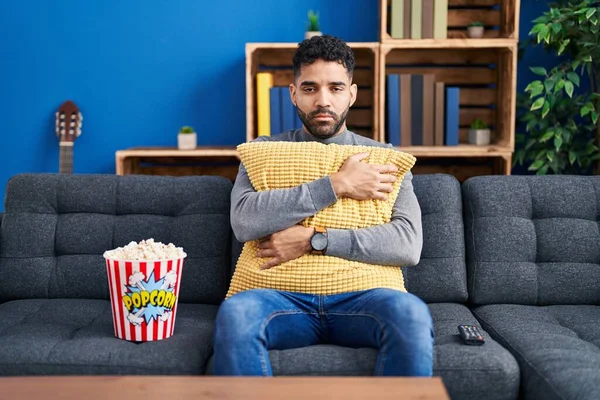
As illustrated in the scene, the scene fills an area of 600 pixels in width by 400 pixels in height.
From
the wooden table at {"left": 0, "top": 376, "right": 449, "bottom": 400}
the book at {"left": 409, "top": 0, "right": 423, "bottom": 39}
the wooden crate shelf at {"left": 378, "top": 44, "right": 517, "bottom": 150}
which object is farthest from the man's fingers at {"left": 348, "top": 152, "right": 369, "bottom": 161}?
the wooden crate shelf at {"left": 378, "top": 44, "right": 517, "bottom": 150}

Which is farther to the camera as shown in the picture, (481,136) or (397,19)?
(481,136)

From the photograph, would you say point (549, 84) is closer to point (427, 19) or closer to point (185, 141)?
point (427, 19)

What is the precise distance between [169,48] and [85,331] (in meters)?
1.70

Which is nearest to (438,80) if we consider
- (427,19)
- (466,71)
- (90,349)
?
(466,71)

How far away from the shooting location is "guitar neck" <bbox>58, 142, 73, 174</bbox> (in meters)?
2.98

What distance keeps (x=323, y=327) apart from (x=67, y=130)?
1.88 meters

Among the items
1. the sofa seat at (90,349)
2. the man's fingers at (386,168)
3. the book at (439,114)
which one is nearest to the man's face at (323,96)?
the man's fingers at (386,168)

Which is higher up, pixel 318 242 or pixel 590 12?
pixel 590 12

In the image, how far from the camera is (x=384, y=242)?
1673mm

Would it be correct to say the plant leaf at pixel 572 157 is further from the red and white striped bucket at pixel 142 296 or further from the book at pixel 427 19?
the red and white striped bucket at pixel 142 296

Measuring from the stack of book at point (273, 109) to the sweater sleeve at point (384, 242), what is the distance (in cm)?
114

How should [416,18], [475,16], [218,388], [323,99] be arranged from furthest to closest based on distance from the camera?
[475,16]
[416,18]
[323,99]
[218,388]

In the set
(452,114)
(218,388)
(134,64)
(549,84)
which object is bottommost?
(218,388)

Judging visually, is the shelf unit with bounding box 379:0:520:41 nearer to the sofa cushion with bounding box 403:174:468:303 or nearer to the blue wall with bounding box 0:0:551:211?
the blue wall with bounding box 0:0:551:211
